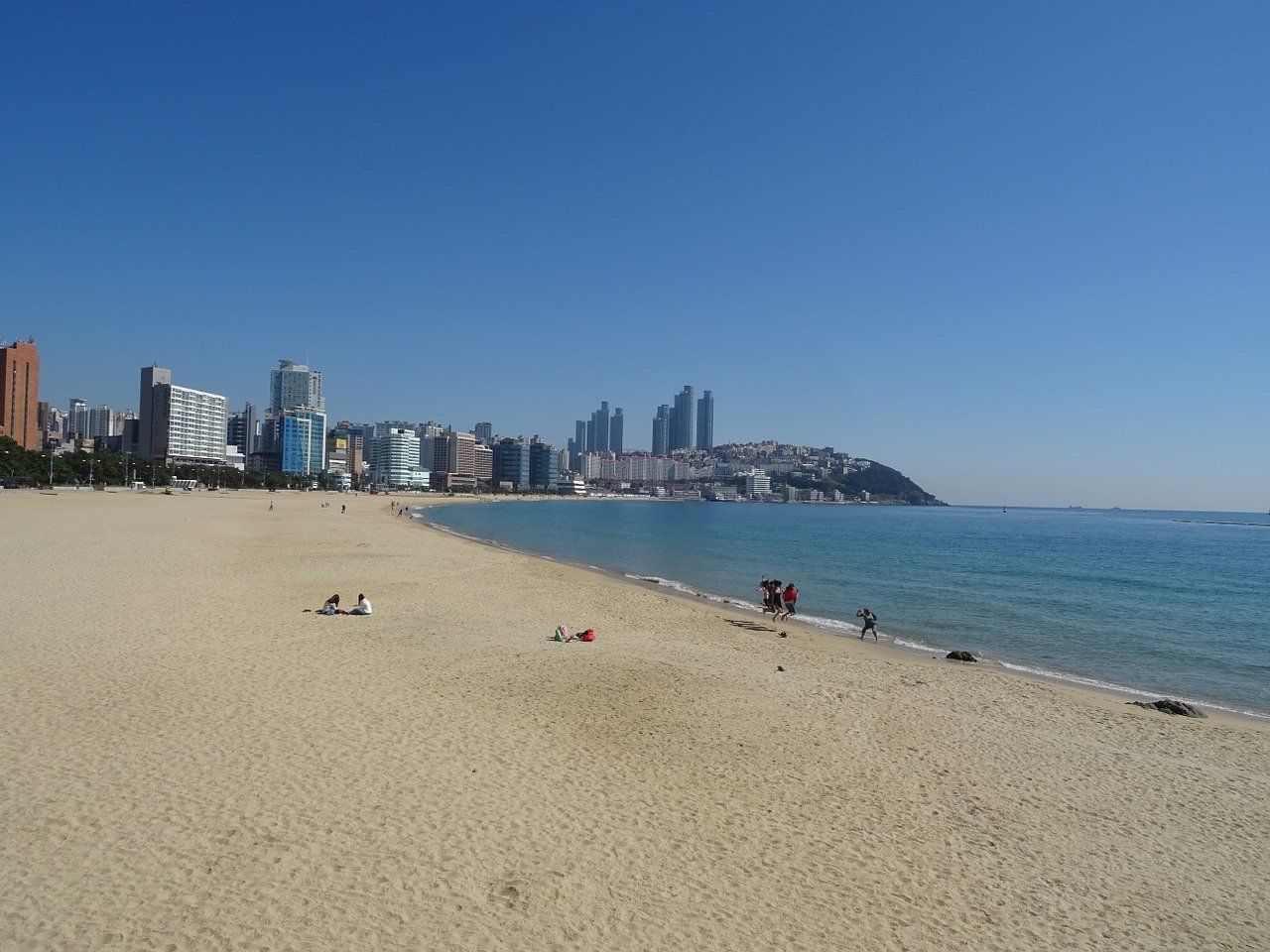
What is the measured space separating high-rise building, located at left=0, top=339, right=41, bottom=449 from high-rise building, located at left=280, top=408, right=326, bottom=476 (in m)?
56.0

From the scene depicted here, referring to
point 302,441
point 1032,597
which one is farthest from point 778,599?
point 302,441

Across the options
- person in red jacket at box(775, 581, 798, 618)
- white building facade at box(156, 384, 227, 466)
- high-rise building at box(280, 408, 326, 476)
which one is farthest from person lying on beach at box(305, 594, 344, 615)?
high-rise building at box(280, 408, 326, 476)

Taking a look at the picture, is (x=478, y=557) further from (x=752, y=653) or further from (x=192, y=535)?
(x=752, y=653)

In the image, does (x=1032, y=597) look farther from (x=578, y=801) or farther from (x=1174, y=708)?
(x=578, y=801)

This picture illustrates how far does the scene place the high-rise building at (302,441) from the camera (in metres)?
182

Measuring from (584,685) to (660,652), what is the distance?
333cm

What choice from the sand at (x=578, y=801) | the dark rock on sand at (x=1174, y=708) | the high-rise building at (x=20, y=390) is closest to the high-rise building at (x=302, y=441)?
the high-rise building at (x=20, y=390)

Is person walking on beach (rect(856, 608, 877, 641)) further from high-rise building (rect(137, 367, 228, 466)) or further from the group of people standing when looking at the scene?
high-rise building (rect(137, 367, 228, 466))

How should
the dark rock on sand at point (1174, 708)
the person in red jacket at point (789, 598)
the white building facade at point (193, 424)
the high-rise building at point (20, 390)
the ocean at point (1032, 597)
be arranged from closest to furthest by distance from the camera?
the dark rock on sand at point (1174, 708)
the ocean at point (1032, 597)
the person in red jacket at point (789, 598)
the high-rise building at point (20, 390)
the white building facade at point (193, 424)

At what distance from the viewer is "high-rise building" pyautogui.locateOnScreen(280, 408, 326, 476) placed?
18200 cm

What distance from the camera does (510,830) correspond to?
6.54m

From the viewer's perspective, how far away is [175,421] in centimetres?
15412

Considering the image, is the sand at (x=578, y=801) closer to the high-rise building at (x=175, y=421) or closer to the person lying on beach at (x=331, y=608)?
the person lying on beach at (x=331, y=608)

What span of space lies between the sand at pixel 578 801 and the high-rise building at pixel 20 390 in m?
145
